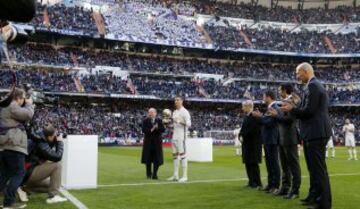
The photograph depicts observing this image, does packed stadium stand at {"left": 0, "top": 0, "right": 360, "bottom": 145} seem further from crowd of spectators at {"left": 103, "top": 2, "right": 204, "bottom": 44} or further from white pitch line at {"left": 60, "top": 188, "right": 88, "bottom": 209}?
white pitch line at {"left": 60, "top": 188, "right": 88, "bottom": 209}

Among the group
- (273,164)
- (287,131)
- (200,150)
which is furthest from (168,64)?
(287,131)

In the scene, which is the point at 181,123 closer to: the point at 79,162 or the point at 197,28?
the point at 79,162

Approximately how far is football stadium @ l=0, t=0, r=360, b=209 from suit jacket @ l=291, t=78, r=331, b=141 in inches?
0.8

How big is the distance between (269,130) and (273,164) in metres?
0.74

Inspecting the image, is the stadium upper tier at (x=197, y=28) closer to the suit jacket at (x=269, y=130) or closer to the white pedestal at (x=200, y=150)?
the white pedestal at (x=200, y=150)

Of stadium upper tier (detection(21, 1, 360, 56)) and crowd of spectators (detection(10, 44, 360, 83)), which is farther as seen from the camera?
stadium upper tier (detection(21, 1, 360, 56))

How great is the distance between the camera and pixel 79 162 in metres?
10.9

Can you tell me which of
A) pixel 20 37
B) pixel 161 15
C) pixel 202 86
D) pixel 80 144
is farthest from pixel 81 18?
pixel 20 37

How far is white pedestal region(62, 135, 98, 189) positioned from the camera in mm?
10766

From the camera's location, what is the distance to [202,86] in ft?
192

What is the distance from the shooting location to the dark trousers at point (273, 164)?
395 inches

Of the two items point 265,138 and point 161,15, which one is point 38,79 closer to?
point 161,15

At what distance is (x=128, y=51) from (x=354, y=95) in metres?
30.2

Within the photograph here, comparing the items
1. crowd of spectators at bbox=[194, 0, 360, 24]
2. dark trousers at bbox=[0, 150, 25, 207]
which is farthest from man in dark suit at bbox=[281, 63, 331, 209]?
crowd of spectators at bbox=[194, 0, 360, 24]
